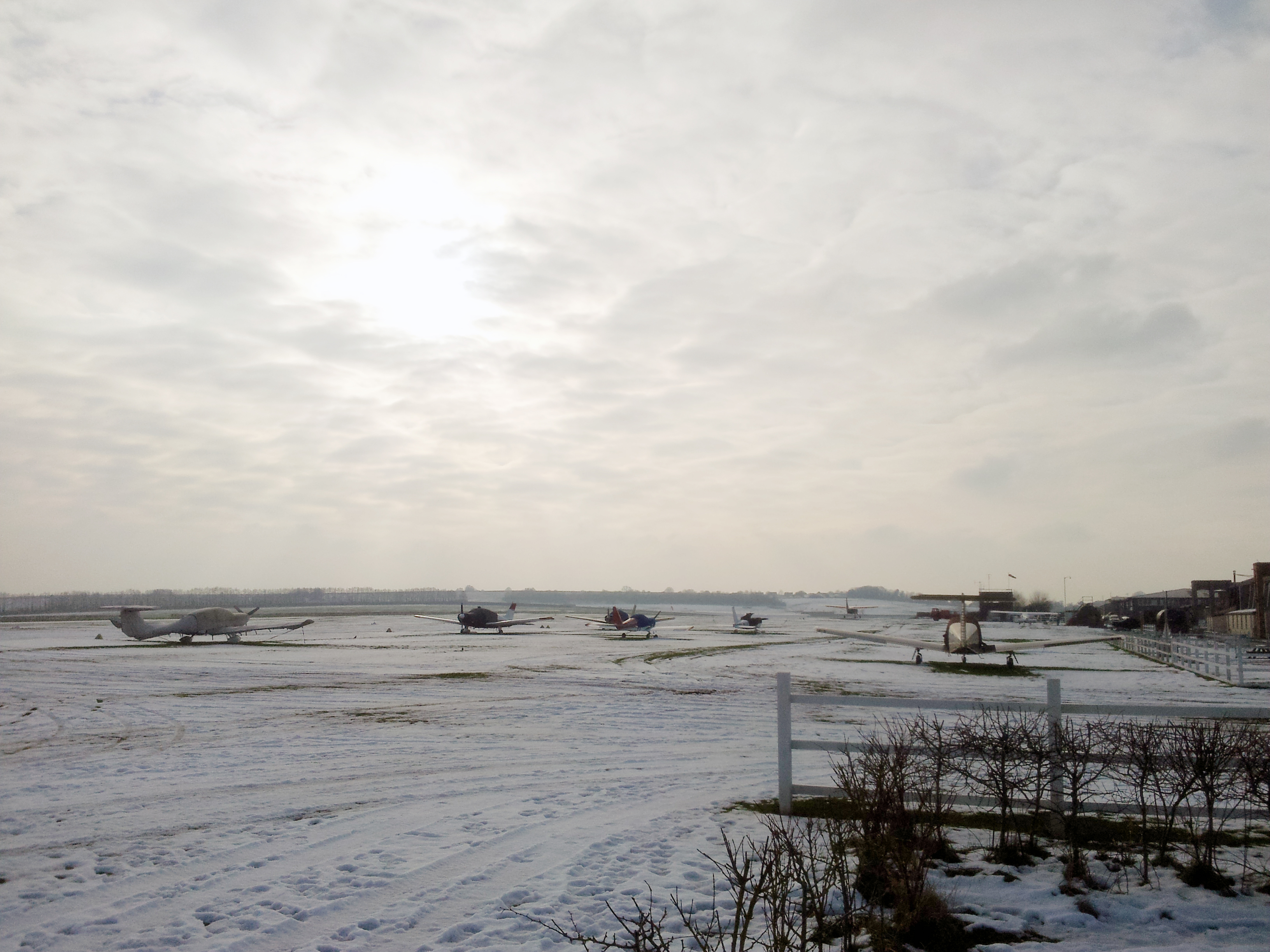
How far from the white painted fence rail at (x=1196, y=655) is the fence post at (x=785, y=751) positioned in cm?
2166

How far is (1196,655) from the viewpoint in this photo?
2977cm

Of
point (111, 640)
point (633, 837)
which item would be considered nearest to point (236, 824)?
point (633, 837)

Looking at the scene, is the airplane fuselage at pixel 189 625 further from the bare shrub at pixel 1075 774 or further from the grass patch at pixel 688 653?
the bare shrub at pixel 1075 774

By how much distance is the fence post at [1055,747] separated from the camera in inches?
275

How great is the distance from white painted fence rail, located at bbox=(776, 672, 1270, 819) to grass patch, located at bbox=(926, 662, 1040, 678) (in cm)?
2124

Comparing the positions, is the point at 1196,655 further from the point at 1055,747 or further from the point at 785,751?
the point at 785,751

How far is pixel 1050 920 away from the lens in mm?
5637

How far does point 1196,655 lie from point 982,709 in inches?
1125

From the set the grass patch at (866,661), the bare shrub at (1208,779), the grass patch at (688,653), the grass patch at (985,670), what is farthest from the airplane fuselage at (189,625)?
the bare shrub at (1208,779)

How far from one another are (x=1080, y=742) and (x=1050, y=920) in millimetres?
1868

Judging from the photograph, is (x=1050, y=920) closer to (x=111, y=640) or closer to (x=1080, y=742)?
(x=1080, y=742)

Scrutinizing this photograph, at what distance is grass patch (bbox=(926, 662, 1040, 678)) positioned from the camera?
27969 millimetres

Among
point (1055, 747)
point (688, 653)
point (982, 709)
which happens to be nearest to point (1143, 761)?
point (1055, 747)

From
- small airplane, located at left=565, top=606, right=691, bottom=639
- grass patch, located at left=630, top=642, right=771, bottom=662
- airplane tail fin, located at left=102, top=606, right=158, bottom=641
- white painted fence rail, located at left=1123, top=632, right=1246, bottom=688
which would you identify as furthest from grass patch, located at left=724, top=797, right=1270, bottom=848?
airplane tail fin, located at left=102, top=606, right=158, bottom=641
